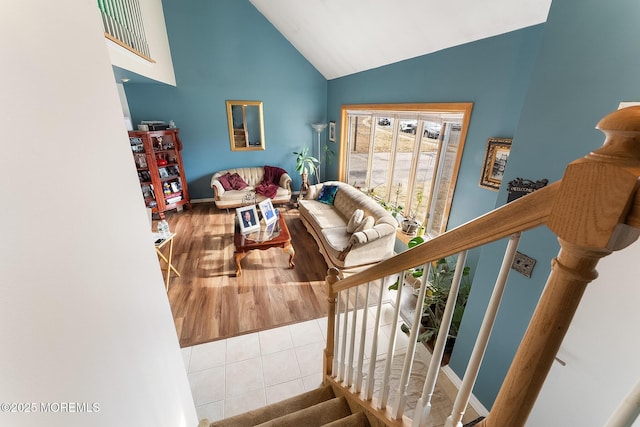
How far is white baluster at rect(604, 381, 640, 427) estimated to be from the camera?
37cm

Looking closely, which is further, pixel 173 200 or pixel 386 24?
pixel 173 200

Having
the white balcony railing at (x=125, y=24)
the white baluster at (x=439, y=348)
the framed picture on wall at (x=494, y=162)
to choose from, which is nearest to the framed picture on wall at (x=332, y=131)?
the white balcony railing at (x=125, y=24)

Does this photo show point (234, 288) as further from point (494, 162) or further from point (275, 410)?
point (494, 162)

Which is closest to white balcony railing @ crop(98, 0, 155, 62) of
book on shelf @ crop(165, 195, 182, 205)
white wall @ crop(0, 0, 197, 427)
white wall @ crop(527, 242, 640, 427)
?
white wall @ crop(0, 0, 197, 427)

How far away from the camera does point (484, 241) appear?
0.57 metres

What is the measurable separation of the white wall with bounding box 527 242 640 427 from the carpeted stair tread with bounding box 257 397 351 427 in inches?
41.7

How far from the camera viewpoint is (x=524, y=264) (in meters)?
1.44

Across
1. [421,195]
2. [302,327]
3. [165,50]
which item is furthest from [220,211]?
[421,195]

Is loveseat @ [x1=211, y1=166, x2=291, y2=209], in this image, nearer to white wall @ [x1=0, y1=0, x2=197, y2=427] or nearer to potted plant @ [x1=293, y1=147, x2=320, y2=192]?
potted plant @ [x1=293, y1=147, x2=320, y2=192]

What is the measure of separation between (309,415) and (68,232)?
142 cm

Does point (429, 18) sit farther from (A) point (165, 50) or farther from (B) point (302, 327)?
(A) point (165, 50)

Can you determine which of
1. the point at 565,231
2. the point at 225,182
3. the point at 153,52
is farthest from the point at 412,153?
the point at 153,52

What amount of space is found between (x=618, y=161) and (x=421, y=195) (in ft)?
10.5

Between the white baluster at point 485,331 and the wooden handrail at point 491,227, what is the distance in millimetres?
40
